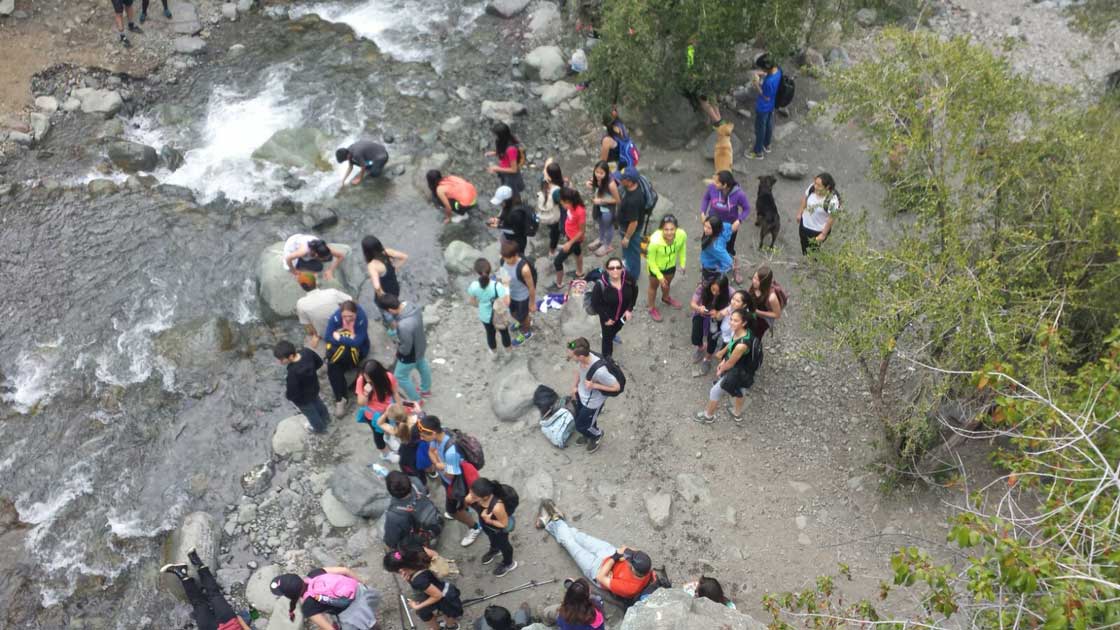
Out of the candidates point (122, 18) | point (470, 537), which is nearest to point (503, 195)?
point (470, 537)

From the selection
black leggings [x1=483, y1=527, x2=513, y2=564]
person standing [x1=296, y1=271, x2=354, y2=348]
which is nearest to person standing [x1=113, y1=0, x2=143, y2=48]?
person standing [x1=296, y1=271, x2=354, y2=348]

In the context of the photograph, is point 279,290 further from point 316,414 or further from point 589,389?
point 589,389

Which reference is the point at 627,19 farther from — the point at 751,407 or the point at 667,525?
the point at 667,525

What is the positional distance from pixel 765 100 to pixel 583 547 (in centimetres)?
835

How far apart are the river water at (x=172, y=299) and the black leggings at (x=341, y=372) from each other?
1144mm

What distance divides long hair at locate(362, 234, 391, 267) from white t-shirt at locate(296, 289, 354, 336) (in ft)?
2.07

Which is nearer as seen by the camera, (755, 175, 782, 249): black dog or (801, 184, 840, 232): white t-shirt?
(801, 184, 840, 232): white t-shirt

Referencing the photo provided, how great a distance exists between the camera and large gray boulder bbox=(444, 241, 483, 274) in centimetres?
1230

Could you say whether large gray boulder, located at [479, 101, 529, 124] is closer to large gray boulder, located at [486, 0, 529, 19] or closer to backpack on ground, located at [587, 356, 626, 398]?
large gray boulder, located at [486, 0, 529, 19]

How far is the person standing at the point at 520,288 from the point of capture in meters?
9.82

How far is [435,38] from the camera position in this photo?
1767 centimetres

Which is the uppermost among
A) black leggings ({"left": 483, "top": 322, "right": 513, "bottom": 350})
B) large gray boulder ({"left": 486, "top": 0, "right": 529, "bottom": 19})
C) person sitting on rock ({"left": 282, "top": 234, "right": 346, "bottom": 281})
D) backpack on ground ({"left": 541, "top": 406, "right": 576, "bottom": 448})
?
large gray boulder ({"left": 486, "top": 0, "right": 529, "bottom": 19})

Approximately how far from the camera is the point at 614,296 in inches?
377

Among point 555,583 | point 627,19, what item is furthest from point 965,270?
point 627,19
